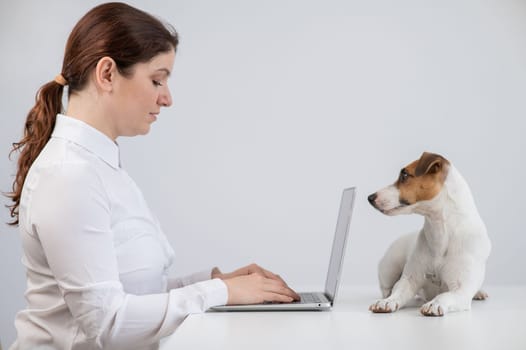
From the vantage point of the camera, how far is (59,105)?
59.7 inches

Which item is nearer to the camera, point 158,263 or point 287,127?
point 158,263

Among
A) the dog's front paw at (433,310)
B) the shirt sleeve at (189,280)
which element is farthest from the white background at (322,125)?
the dog's front paw at (433,310)

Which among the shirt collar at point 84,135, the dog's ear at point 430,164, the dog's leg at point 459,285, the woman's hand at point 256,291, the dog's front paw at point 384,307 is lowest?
the woman's hand at point 256,291

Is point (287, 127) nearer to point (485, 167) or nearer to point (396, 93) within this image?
point (396, 93)

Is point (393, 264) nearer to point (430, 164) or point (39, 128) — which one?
point (430, 164)

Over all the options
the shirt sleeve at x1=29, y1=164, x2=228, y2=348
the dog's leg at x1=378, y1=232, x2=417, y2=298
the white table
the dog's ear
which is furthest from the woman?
the dog's ear

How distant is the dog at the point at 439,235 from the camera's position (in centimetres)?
136

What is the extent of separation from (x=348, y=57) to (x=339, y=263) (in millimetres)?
2318

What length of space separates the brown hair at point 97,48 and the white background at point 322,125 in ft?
6.67

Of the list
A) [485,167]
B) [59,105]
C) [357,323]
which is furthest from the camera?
[485,167]

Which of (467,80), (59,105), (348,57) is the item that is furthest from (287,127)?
(59,105)

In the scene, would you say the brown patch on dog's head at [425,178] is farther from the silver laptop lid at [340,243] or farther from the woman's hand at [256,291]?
the woman's hand at [256,291]

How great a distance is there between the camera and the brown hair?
54.5 inches

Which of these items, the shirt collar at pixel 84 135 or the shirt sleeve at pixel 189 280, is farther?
the shirt sleeve at pixel 189 280
